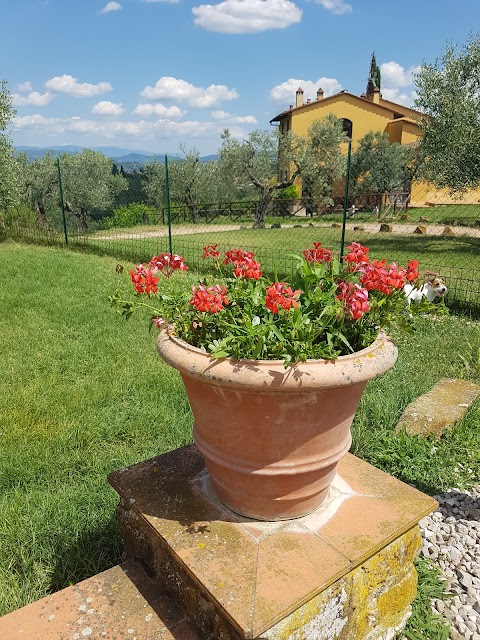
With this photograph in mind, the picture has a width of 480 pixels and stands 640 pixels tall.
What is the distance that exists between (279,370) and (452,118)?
13.4m

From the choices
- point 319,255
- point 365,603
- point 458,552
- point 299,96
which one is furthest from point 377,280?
point 299,96

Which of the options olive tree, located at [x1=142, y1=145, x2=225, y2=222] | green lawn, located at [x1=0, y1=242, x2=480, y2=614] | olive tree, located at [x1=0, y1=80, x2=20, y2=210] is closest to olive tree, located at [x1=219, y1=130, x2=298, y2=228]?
olive tree, located at [x1=142, y1=145, x2=225, y2=222]

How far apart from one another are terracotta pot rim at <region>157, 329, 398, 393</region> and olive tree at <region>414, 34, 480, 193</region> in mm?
12431

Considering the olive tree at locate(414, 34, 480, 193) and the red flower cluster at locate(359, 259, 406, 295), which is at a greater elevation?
the olive tree at locate(414, 34, 480, 193)

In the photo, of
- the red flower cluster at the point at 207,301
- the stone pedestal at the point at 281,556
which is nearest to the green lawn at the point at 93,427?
the stone pedestal at the point at 281,556

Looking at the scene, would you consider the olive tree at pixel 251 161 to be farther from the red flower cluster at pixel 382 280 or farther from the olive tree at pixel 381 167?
the red flower cluster at pixel 382 280

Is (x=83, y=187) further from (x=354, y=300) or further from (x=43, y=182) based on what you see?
(x=354, y=300)

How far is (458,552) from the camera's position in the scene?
2176 mm

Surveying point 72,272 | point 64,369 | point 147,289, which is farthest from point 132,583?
point 72,272

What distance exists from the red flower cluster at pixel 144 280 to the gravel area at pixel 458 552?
1710 mm

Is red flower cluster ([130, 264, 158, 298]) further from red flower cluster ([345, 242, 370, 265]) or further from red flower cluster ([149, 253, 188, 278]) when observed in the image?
red flower cluster ([345, 242, 370, 265])

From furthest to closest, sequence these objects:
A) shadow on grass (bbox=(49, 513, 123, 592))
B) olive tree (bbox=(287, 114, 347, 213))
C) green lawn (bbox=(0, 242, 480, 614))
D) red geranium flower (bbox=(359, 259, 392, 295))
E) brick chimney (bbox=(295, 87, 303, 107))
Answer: brick chimney (bbox=(295, 87, 303, 107))
olive tree (bbox=(287, 114, 347, 213))
green lawn (bbox=(0, 242, 480, 614))
shadow on grass (bbox=(49, 513, 123, 592))
red geranium flower (bbox=(359, 259, 392, 295))

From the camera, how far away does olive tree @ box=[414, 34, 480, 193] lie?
39.4 feet

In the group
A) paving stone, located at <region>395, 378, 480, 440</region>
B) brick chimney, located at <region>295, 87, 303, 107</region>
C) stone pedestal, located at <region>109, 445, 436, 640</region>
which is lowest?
paving stone, located at <region>395, 378, 480, 440</region>
